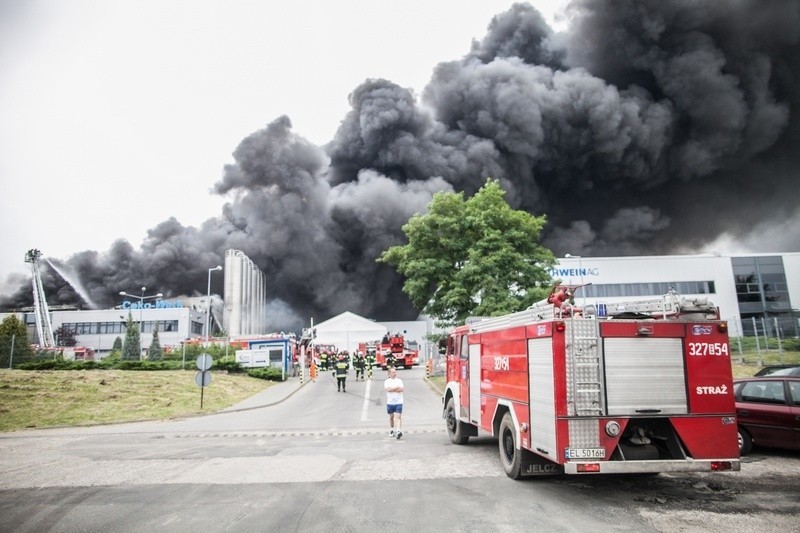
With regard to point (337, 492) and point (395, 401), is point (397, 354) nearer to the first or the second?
point (395, 401)

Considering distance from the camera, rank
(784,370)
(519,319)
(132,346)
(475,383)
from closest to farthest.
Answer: (519,319), (475,383), (784,370), (132,346)

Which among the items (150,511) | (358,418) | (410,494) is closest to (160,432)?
(358,418)

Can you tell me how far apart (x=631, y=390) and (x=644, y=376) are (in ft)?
0.75

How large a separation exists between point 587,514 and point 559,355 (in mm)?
1569

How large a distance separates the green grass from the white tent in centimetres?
3239

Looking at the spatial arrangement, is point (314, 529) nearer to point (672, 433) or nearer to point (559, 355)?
point (559, 355)

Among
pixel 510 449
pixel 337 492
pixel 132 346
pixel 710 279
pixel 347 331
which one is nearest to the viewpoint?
pixel 337 492

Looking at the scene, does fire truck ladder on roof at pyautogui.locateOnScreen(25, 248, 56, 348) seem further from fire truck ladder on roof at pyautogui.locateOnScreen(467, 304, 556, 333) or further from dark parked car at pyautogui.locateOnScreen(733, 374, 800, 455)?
dark parked car at pyautogui.locateOnScreen(733, 374, 800, 455)

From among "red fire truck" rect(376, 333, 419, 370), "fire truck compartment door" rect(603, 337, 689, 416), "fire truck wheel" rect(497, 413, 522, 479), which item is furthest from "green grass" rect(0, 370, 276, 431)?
"fire truck compartment door" rect(603, 337, 689, 416)

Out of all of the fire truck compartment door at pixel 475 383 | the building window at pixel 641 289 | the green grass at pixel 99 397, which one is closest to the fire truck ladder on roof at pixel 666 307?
the fire truck compartment door at pixel 475 383

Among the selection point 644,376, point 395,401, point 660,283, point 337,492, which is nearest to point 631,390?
point 644,376

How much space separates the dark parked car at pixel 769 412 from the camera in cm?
769

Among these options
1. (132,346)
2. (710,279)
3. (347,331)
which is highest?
(710,279)

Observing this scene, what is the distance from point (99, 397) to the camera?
1834cm
